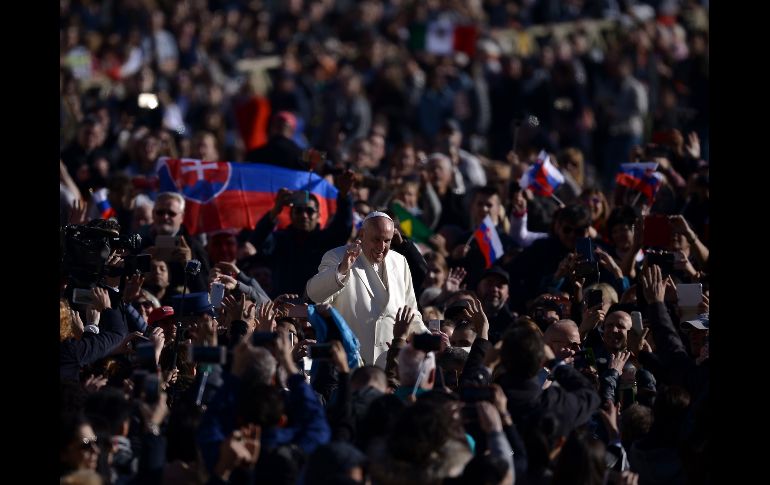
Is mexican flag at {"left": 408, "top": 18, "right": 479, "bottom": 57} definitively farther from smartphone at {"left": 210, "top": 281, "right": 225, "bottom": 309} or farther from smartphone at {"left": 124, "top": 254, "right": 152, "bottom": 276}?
smartphone at {"left": 210, "top": 281, "right": 225, "bottom": 309}

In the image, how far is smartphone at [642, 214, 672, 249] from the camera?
14008 millimetres

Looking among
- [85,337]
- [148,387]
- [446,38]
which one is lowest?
[446,38]

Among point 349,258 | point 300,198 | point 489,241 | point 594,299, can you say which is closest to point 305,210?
point 300,198

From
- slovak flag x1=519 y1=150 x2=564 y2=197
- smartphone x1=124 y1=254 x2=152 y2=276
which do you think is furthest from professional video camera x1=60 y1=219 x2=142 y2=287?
slovak flag x1=519 y1=150 x2=564 y2=197

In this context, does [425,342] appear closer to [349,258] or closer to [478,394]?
[478,394]

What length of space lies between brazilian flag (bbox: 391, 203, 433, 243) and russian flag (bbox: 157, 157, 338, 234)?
0.61 m

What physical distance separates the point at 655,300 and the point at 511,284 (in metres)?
3.42

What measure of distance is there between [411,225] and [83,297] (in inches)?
175

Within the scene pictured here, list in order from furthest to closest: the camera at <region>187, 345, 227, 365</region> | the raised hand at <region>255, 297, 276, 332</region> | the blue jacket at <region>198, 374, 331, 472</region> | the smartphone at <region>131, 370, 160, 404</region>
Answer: the raised hand at <region>255, 297, 276, 332</region> → the camera at <region>187, 345, 227, 365</region> → the smartphone at <region>131, 370, 160, 404</region> → the blue jacket at <region>198, 374, 331, 472</region>

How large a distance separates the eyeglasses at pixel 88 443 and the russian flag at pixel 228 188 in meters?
6.35

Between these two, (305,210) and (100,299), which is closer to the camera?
(100,299)

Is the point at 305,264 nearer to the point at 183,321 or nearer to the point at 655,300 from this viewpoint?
the point at 183,321

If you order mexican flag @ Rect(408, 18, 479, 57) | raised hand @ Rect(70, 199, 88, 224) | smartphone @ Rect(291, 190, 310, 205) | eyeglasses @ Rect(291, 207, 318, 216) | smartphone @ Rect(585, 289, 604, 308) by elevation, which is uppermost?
smartphone @ Rect(585, 289, 604, 308)

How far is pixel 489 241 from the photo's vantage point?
14898mm
